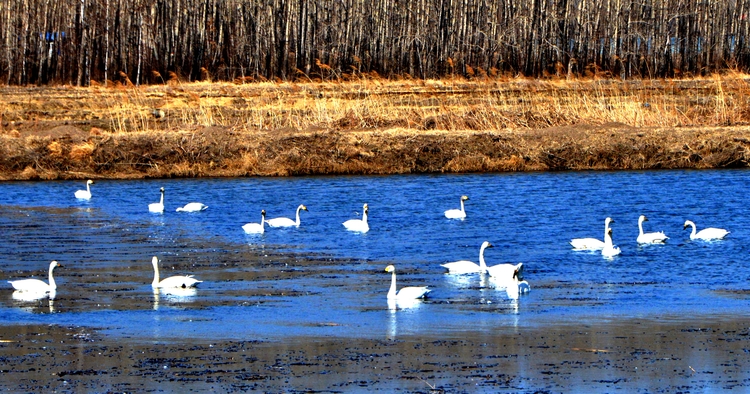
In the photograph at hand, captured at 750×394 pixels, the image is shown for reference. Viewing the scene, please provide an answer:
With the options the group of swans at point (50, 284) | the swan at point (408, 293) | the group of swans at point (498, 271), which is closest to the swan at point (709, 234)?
the group of swans at point (498, 271)

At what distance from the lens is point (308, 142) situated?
30438mm

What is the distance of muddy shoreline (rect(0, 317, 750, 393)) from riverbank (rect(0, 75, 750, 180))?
17515 mm

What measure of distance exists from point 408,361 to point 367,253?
25.1ft

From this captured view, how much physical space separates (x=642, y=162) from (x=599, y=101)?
3.75 meters

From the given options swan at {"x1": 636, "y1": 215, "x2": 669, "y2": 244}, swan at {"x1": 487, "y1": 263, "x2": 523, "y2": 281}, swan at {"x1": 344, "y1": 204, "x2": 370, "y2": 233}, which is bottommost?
swan at {"x1": 344, "y1": 204, "x2": 370, "y2": 233}

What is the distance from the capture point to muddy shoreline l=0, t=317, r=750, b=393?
10.2 metres

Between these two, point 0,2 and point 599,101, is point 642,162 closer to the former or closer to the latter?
point 599,101

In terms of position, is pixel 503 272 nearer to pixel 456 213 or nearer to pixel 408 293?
pixel 408 293

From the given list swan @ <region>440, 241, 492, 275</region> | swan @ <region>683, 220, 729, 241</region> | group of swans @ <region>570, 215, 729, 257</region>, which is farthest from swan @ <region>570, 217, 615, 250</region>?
swan @ <region>440, 241, 492, 275</region>

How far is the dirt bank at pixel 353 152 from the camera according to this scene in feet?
98.7

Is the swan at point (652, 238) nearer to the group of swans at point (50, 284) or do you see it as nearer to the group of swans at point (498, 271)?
the group of swans at point (498, 271)

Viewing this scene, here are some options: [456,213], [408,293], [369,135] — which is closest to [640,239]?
[456,213]

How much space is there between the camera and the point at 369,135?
30.5 m

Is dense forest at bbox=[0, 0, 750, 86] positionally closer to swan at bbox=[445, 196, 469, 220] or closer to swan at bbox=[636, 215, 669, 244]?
swan at bbox=[445, 196, 469, 220]
